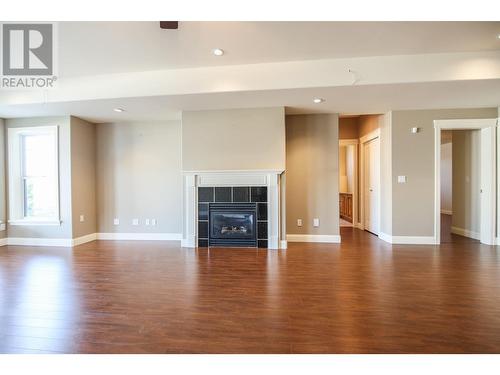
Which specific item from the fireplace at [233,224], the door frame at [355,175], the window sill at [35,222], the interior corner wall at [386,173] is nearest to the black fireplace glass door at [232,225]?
the fireplace at [233,224]

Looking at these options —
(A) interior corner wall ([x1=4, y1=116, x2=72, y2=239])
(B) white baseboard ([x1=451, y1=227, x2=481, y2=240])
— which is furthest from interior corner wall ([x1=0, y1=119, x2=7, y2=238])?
(B) white baseboard ([x1=451, y1=227, x2=481, y2=240])

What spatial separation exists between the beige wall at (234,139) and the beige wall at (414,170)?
7.05 feet

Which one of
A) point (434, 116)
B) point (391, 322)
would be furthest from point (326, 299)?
point (434, 116)

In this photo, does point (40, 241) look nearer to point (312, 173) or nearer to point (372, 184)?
point (312, 173)

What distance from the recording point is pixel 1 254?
168 inches

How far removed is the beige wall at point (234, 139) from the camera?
441 centimetres

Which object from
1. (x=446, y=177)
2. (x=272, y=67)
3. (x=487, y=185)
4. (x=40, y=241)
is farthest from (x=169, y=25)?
(x=446, y=177)

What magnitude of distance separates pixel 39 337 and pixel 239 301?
1.49 metres

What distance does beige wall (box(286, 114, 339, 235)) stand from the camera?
4863 millimetres

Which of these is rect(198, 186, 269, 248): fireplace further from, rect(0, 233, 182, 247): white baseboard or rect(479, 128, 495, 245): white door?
rect(479, 128, 495, 245): white door

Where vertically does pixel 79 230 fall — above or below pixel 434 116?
below

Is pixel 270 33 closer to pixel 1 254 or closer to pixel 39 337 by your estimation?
pixel 39 337

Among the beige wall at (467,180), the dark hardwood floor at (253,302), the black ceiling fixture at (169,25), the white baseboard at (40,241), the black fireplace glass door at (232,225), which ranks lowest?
the dark hardwood floor at (253,302)

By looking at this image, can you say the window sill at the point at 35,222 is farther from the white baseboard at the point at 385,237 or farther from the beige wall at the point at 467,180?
the beige wall at the point at 467,180
